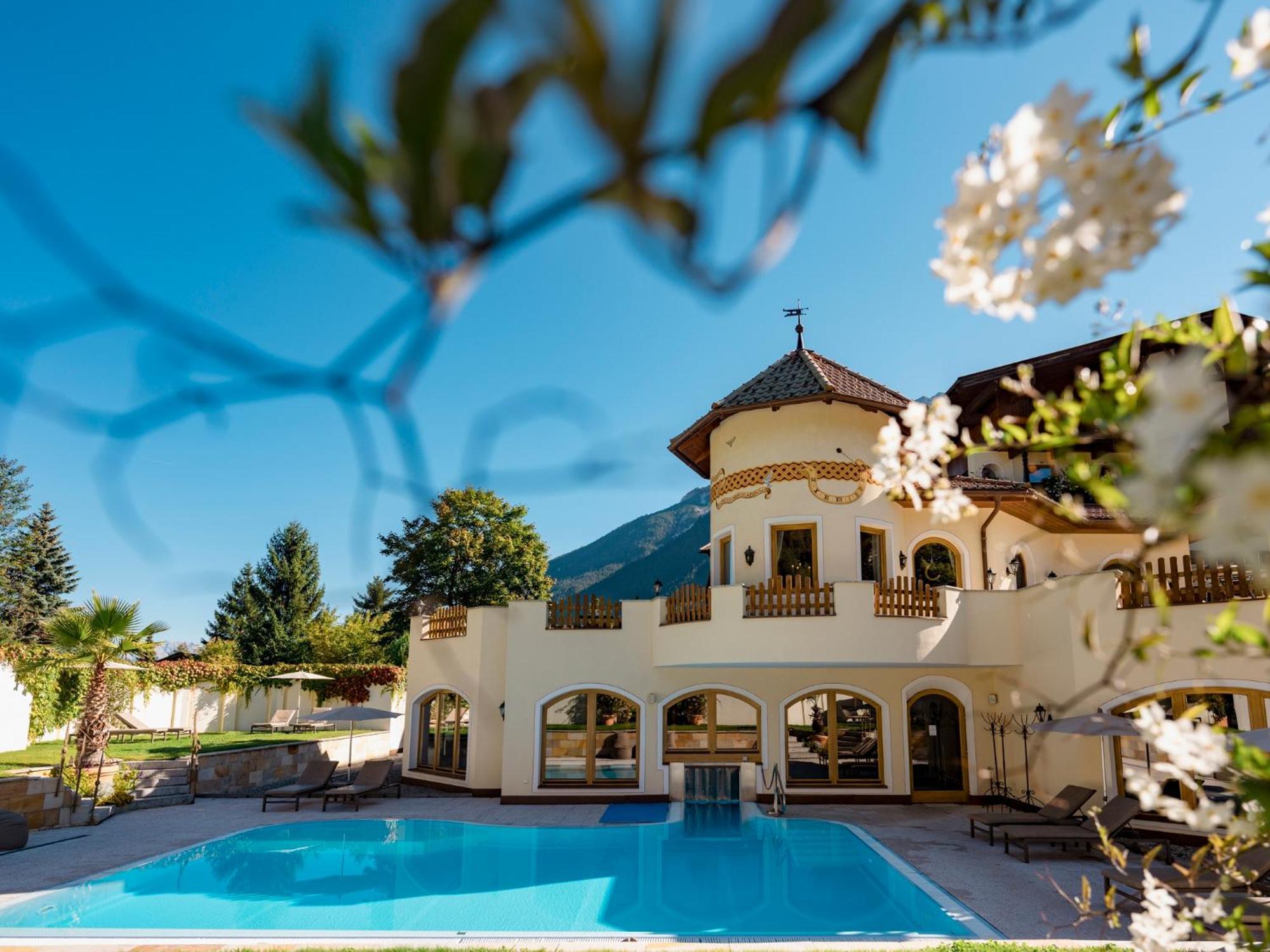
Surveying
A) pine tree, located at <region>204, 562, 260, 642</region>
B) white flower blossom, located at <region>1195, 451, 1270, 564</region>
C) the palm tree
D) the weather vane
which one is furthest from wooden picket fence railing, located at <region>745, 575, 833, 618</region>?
pine tree, located at <region>204, 562, 260, 642</region>

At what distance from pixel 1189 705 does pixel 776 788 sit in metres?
6.61

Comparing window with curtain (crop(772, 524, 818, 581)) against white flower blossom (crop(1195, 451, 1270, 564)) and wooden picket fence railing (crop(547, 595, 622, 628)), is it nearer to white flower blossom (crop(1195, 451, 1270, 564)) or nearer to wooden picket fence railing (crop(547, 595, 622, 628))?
wooden picket fence railing (crop(547, 595, 622, 628))

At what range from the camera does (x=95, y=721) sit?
15.6 m

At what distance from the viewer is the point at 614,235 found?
809 mm

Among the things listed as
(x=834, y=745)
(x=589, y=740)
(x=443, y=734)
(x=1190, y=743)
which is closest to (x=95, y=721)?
(x=443, y=734)

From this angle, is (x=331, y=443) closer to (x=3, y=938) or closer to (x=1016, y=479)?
(x=3, y=938)

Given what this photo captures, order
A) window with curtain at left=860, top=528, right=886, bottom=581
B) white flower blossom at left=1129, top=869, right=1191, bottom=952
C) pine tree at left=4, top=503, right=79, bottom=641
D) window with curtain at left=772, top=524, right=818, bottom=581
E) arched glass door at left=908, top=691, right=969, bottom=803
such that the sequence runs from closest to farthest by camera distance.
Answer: white flower blossom at left=1129, top=869, right=1191, bottom=952 < window with curtain at left=772, top=524, right=818, bottom=581 < arched glass door at left=908, top=691, right=969, bottom=803 < window with curtain at left=860, top=528, right=886, bottom=581 < pine tree at left=4, top=503, right=79, bottom=641

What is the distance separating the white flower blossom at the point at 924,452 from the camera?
226 cm

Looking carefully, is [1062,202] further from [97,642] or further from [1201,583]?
[97,642]

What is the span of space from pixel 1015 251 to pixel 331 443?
3.56 feet

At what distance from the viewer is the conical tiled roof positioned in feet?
53.7

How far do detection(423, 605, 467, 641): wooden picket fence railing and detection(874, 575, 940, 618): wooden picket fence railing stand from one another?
28.7ft

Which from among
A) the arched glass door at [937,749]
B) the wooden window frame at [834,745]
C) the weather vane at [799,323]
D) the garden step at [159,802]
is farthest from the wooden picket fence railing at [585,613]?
the garden step at [159,802]

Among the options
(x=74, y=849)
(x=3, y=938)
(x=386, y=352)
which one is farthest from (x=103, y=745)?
(x=386, y=352)
